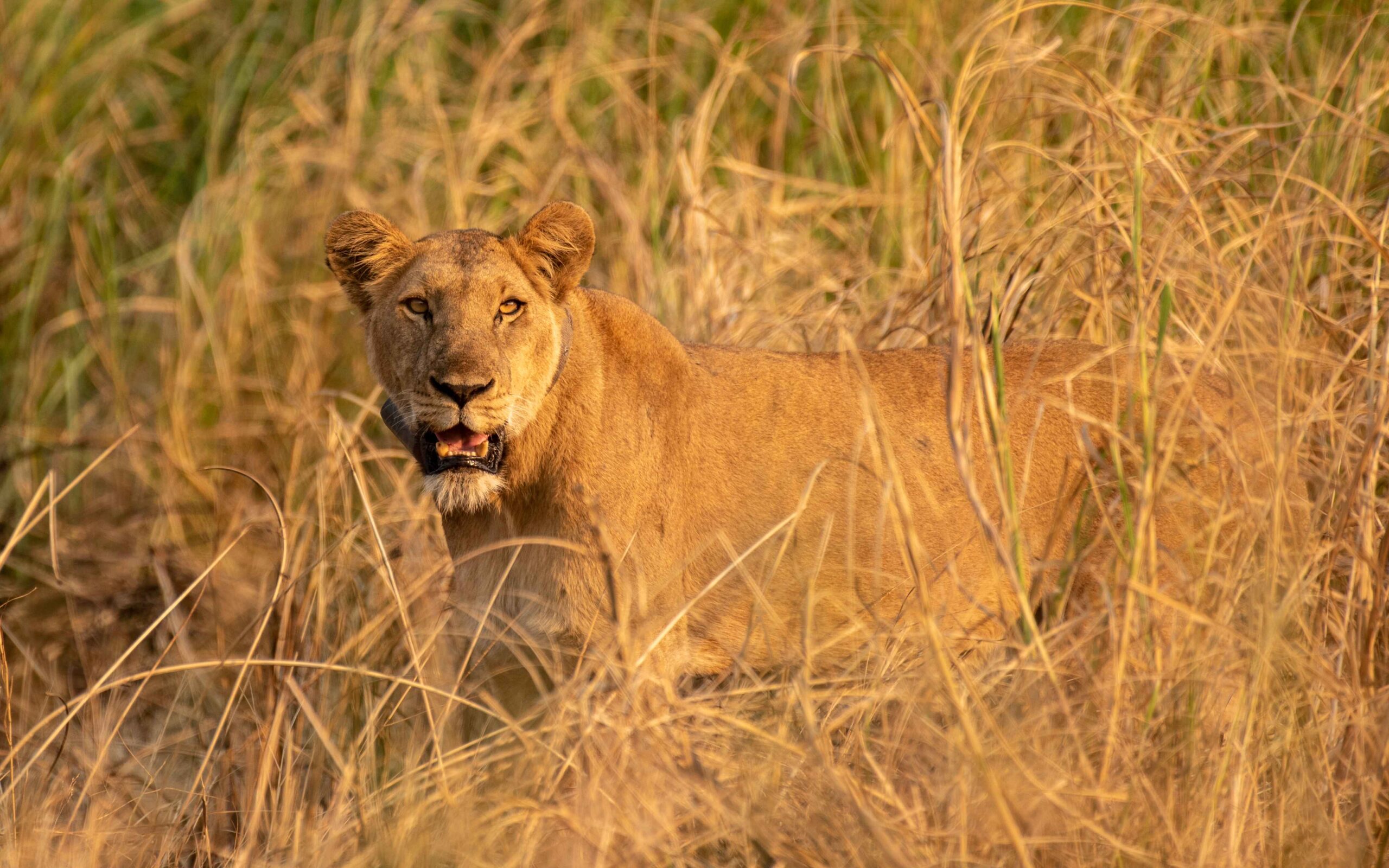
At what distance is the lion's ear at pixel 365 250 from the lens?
13.8ft

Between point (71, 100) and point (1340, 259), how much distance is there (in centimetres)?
706

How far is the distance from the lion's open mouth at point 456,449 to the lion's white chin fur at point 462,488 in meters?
0.02

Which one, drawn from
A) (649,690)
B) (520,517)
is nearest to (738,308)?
(520,517)

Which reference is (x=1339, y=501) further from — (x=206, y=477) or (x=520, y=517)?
(x=206, y=477)

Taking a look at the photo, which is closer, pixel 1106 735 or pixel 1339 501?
pixel 1106 735

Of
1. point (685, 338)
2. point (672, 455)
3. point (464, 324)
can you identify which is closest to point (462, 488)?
point (464, 324)

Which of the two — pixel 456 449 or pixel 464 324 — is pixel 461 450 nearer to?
pixel 456 449

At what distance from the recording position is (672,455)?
13.8 feet

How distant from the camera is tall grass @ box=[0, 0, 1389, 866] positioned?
3100 mm

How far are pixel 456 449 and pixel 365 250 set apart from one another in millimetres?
756

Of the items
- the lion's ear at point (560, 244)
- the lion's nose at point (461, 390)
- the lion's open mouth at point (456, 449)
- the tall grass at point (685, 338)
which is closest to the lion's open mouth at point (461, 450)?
the lion's open mouth at point (456, 449)

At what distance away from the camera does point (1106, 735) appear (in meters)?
3.05

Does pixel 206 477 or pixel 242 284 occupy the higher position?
pixel 242 284

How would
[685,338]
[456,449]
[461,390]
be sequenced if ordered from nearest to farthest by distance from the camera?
[461,390] → [456,449] → [685,338]
